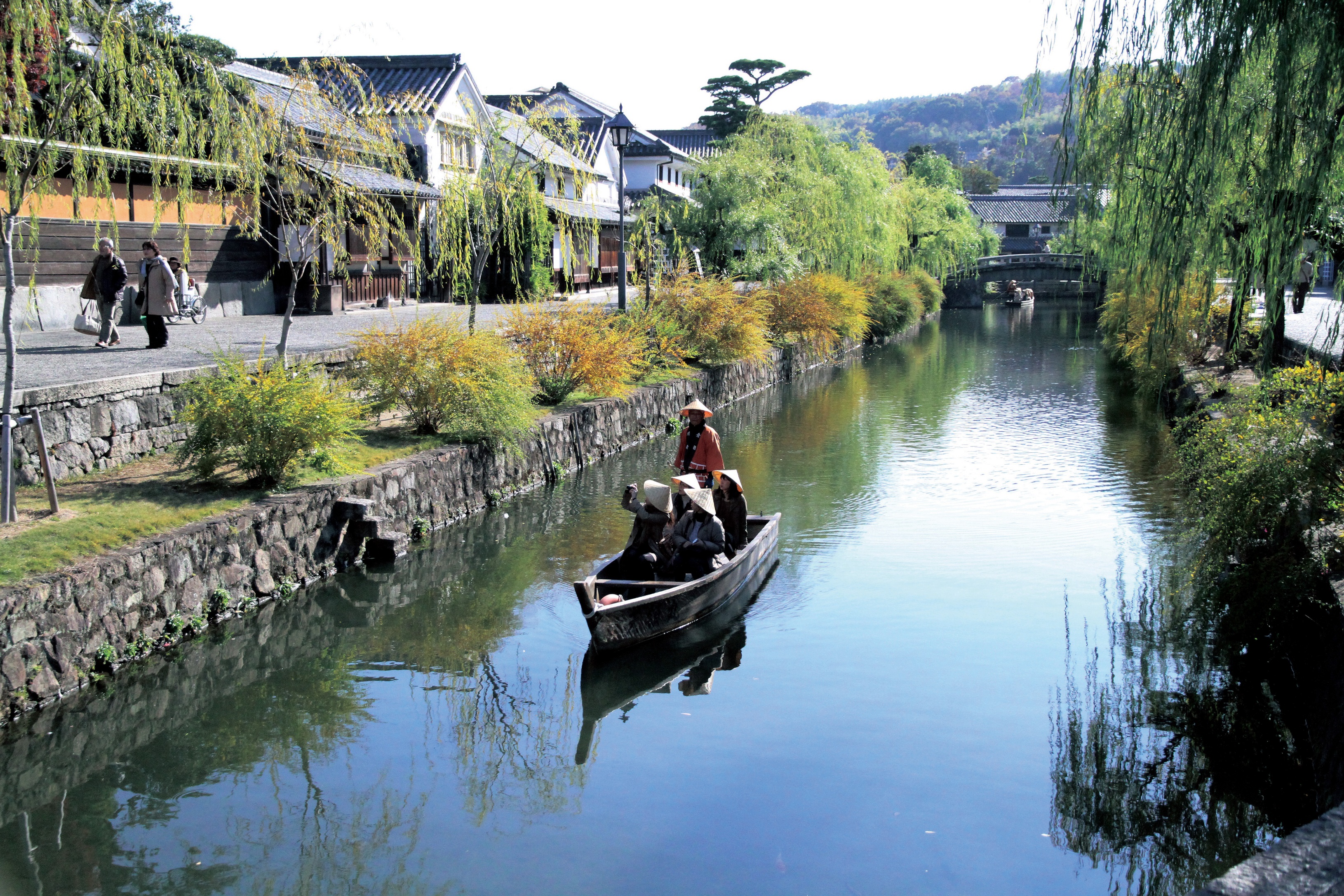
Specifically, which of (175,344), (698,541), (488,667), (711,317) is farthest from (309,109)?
(711,317)

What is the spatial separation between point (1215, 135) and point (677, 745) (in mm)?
5638

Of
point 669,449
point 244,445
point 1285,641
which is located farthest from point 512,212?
point 1285,641

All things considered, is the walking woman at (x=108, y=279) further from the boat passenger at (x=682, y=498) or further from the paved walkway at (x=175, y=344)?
the boat passenger at (x=682, y=498)

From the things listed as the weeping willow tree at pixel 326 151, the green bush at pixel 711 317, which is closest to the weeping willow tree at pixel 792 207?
the green bush at pixel 711 317

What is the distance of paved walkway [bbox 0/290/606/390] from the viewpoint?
1299cm

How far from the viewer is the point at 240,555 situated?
10148 millimetres

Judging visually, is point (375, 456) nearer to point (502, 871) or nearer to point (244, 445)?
point (244, 445)

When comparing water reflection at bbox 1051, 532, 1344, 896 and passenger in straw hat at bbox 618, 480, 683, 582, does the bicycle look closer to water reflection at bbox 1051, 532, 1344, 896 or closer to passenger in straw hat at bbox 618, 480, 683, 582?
passenger in straw hat at bbox 618, 480, 683, 582

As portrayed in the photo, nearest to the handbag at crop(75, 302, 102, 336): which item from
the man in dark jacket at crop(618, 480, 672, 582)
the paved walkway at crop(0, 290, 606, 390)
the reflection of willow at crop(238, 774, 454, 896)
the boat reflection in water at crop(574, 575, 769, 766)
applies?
the paved walkway at crop(0, 290, 606, 390)

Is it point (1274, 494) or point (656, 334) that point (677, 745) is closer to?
point (1274, 494)

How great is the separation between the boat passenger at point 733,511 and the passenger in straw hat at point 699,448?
0.82 m

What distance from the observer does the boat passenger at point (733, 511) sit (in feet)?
36.9

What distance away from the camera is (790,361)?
1224 inches

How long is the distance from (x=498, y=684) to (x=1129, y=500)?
10.1 metres
